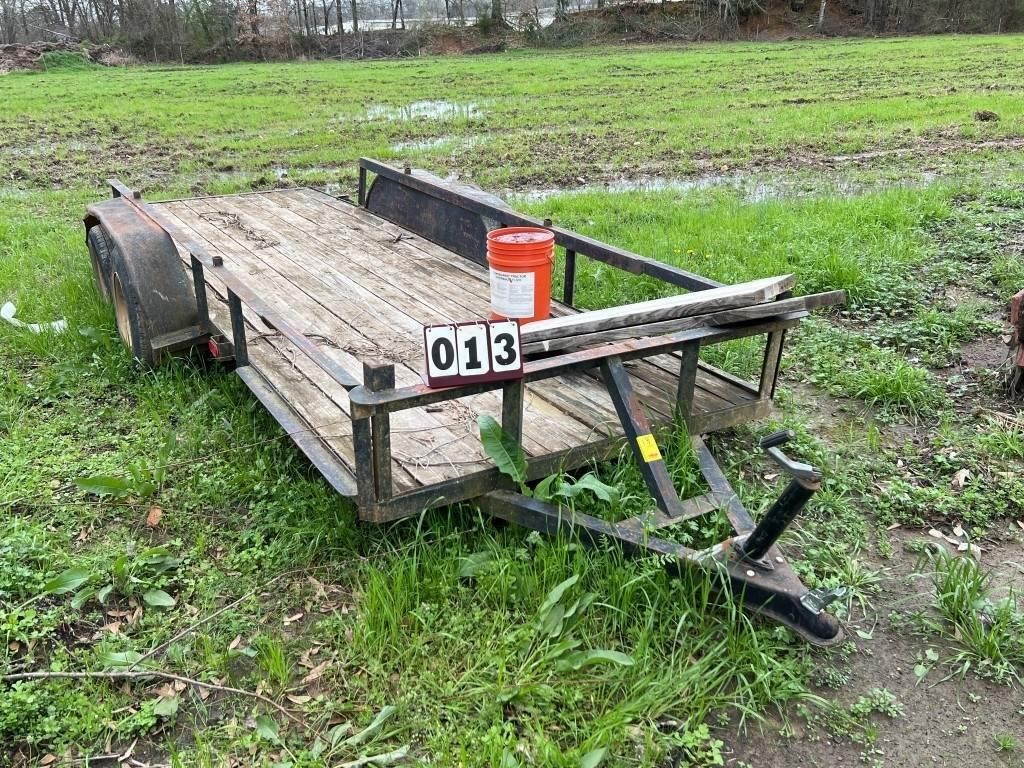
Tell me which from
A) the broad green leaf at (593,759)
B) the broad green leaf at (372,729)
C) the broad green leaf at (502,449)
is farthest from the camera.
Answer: the broad green leaf at (502,449)

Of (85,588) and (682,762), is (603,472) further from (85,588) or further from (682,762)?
(85,588)

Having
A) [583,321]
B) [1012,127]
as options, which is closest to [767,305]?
[583,321]

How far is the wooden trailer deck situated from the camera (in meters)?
3.48

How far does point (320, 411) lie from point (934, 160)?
9415mm

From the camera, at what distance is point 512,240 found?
408 centimetres

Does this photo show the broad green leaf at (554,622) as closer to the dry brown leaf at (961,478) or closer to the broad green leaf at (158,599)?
the broad green leaf at (158,599)

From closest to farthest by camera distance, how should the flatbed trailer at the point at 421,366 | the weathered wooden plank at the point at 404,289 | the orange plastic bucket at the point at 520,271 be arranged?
the flatbed trailer at the point at 421,366, the weathered wooden plank at the point at 404,289, the orange plastic bucket at the point at 520,271

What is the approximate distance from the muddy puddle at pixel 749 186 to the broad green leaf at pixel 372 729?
22.7 ft

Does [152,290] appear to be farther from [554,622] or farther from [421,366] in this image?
Answer: [554,622]

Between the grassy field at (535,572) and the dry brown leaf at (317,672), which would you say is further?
the dry brown leaf at (317,672)

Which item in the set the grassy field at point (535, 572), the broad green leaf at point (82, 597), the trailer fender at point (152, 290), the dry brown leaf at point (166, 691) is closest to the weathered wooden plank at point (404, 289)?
the grassy field at point (535, 572)

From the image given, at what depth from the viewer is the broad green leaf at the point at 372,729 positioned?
8.03 ft

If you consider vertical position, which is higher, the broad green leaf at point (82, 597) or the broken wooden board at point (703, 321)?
Result: the broken wooden board at point (703, 321)

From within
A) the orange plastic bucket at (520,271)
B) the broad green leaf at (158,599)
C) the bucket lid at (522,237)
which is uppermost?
the bucket lid at (522,237)
